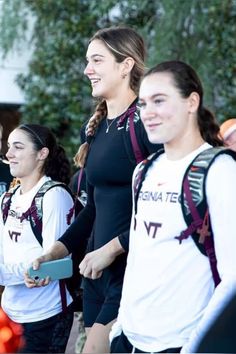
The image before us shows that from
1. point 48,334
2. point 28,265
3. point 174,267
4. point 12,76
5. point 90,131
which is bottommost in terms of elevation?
point 48,334

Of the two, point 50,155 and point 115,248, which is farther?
point 50,155

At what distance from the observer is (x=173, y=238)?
3.05 meters

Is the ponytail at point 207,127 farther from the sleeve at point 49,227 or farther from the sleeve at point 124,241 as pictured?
the sleeve at point 49,227

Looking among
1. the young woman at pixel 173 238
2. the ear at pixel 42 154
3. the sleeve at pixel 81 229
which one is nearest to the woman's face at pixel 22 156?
the ear at pixel 42 154

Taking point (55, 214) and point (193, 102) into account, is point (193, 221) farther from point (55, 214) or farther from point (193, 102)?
point (55, 214)

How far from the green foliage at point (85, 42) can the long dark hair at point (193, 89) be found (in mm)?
6426

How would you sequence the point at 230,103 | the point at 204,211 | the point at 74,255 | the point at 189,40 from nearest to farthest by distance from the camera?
the point at 204,211
the point at 74,255
the point at 189,40
the point at 230,103

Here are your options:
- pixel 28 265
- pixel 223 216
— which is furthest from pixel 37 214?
pixel 223 216

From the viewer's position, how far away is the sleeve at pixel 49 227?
449cm

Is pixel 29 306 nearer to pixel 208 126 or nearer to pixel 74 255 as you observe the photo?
pixel 74 255

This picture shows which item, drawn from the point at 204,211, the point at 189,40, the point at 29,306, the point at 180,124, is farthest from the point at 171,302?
the point at 189,40

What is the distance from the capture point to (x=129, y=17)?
1113 cm

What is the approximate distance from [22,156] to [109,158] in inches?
43.6

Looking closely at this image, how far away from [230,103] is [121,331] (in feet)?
25.6
